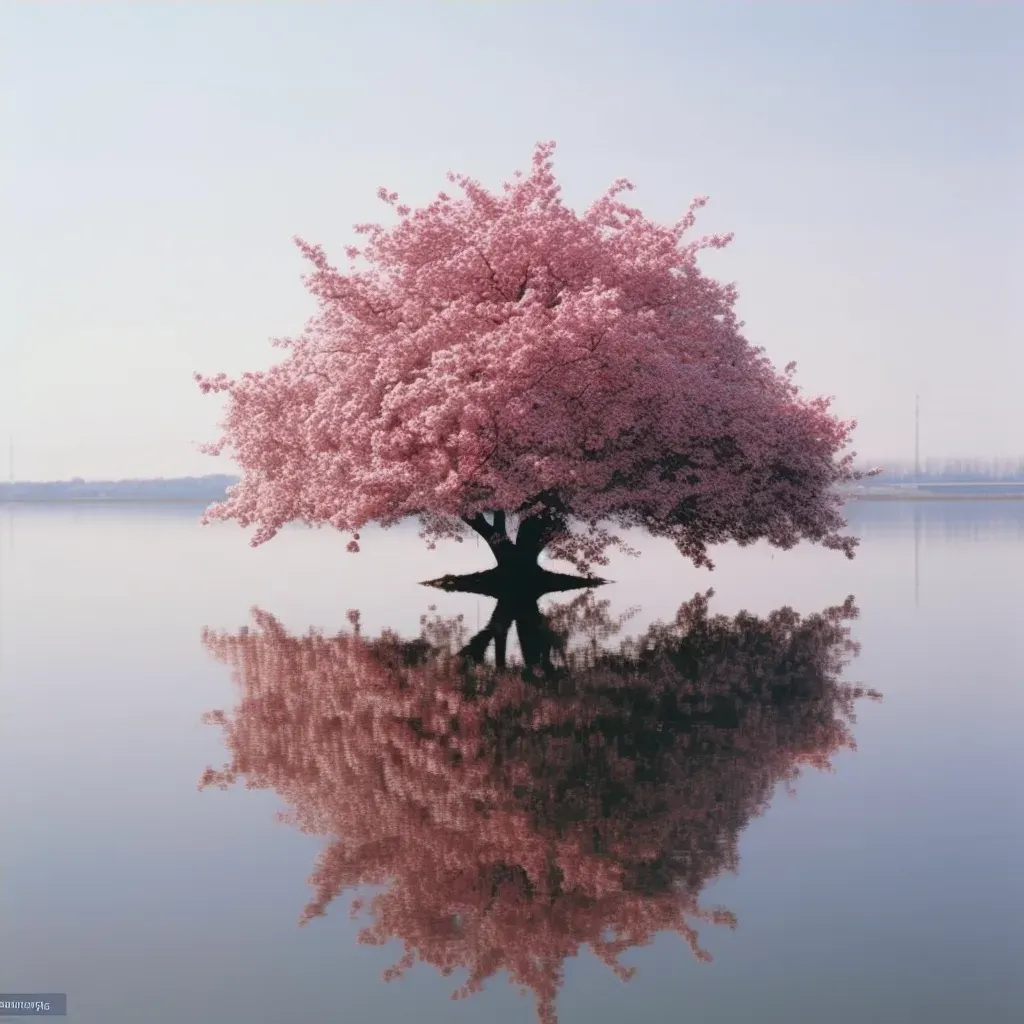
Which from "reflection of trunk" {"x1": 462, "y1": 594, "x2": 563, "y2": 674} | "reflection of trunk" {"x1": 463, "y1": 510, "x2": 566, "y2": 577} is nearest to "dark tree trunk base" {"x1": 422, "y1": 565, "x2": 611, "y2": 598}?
"reflection of trunk" {"x1": 463, "y1": 510, "x2": 566, "y2": 577}

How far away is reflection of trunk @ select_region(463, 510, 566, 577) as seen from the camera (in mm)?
40188

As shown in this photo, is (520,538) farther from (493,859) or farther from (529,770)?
(493,859)

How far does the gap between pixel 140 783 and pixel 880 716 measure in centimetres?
991

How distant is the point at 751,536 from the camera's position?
4016 centimetres

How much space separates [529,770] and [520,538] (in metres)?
28.3

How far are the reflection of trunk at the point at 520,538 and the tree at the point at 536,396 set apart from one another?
0.13m

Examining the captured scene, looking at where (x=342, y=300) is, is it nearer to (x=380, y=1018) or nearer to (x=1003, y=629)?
(x=1003, y=629)

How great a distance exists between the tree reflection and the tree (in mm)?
9640

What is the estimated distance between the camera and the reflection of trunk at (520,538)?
40.2m

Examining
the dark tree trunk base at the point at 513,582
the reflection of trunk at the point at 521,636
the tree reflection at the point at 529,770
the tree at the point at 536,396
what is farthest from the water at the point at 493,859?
the dark tree trunk base at the point at 513,582

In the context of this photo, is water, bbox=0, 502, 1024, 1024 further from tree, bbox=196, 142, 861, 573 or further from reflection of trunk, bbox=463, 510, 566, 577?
reflection of trunk, bbox=463, 510, 566, 577

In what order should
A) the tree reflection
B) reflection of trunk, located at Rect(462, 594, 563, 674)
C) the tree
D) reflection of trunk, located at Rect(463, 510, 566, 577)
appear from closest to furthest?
the tree reflection → reflection of trunk, located at Rect(462, 594, 563, 674) → the tree → reflection of trunk, located at Rect(463, 510, 566, 577)

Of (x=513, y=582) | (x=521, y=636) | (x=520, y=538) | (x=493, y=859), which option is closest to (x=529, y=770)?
(x=493, y=859)

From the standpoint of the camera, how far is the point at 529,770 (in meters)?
13.0
